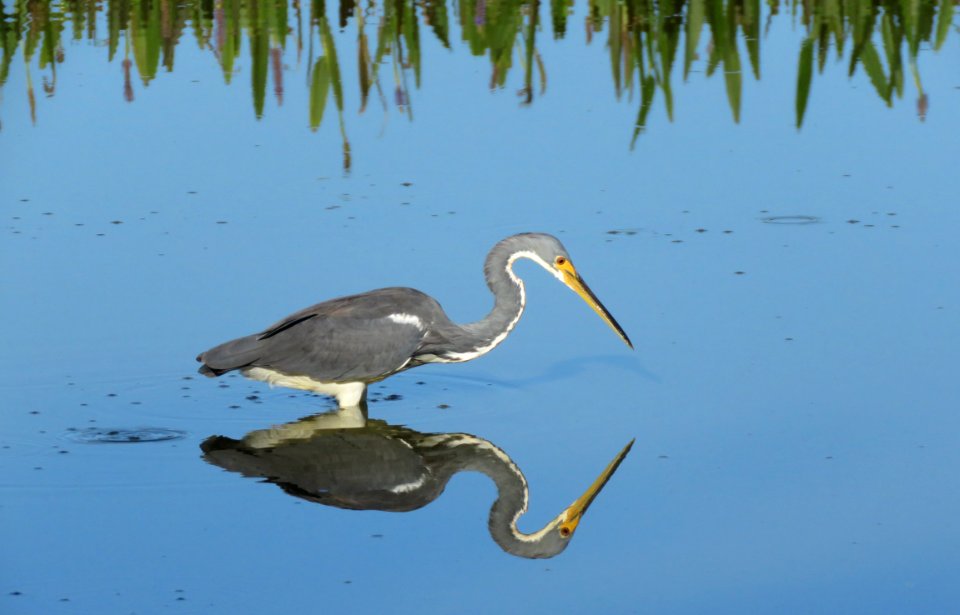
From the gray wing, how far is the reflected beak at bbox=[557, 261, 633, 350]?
0.67m

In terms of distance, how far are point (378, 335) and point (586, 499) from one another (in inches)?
68.9

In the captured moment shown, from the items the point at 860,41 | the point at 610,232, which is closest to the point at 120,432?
the point at 610,232

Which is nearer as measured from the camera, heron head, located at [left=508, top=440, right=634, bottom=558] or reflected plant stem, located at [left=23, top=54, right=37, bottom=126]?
heron head, located at [left=508, top=440, right=634, bottom=558]

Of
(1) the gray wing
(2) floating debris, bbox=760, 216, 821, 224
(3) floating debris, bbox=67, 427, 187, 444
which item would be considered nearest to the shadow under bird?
(1) the gray wing

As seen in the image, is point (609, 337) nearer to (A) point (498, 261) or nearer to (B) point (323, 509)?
(A) point (498, 261)

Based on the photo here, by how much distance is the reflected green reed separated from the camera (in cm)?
1186

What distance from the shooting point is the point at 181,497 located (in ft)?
21.3

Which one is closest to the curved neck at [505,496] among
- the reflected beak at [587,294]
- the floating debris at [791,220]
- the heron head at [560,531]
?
the heron head at [560,531]

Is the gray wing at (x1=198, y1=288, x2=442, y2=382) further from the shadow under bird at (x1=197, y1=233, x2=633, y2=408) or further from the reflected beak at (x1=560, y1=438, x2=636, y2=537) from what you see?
the reflected beak at (x1=560, y1=438, x2=636, y2=537)

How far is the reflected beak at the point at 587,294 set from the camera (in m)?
7.86

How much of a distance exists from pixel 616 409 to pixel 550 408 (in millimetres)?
302

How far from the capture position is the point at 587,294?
7.96 meters

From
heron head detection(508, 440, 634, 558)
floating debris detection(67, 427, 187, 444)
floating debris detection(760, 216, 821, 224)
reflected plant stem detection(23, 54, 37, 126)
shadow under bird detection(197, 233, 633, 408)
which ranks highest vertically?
reflected plant stem detection(23, 54, 37, 126)

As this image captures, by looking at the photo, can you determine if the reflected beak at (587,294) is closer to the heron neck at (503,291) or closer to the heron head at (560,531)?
the heron neck at (503,291)
